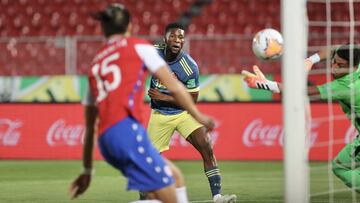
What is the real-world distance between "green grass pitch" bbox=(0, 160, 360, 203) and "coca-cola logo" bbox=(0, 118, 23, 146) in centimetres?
65

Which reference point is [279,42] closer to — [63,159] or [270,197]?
[270,197]

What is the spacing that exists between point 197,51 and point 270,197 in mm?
8339

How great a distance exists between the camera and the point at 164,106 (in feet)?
32.4

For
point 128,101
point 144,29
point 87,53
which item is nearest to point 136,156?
point 128,101

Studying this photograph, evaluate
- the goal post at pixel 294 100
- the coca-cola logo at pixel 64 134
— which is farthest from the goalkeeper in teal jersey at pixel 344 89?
the coca-cola logo at pixel 64 134

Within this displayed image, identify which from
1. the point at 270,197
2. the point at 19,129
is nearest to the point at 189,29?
the point at 19,129

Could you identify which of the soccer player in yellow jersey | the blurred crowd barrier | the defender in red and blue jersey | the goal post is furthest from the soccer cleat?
the blurred crowd barrier

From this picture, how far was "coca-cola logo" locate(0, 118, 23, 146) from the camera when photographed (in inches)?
656

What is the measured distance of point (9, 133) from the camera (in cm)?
1669

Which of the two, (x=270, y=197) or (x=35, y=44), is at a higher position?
(x=35, y=44)

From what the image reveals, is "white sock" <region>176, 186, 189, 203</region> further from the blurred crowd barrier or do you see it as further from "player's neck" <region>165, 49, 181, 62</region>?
the blurred crowd barrier

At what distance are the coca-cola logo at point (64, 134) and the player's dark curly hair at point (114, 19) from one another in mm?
10706

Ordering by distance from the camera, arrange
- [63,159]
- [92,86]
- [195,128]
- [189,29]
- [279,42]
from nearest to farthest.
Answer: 1. [92,86]
2. [279,42]
3. [195,128]
4. [63,159]
5. [189,29]

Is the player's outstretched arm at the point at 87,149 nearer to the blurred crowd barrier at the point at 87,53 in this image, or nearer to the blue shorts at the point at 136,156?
the blue shorts at the point at 136,156
